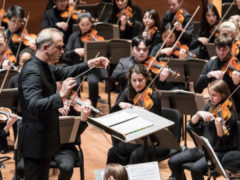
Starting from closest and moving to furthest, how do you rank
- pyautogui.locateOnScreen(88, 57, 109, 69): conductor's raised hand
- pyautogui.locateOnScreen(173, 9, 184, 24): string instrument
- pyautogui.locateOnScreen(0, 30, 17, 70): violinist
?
pyautogui.locateOnScreen(88, 57, 109, 69): conductor's raised hand, pyautogui.locateOnScreen(0, 30, 17, 70): violinist, pyautogui.locateOnScreen(173, 9, 184, 24): string instrument

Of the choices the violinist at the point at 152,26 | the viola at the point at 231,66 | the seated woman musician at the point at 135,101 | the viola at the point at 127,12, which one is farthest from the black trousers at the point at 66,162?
the viola at the point at 127,12

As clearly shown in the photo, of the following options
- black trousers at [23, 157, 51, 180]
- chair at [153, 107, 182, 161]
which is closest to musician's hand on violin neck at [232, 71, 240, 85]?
chair at [153, 107, 182, 161]

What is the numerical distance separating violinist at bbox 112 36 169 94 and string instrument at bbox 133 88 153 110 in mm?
557

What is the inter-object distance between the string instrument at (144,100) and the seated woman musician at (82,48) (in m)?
1.57

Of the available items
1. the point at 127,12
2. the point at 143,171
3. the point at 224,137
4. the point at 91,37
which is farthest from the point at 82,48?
the point at 143,171

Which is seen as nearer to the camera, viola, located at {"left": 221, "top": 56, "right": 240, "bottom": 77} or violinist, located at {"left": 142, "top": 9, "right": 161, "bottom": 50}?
viola, located at {"left": 221, "top": 56, "right": 240, "bottom": 77}

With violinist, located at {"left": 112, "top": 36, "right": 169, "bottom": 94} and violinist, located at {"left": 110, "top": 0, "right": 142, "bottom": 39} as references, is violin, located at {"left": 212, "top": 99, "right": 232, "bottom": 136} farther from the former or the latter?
violinist, located at {"left": 110, "top": 0, "right": 142, "bottom": 39}

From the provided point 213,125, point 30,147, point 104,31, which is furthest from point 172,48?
point 30,147

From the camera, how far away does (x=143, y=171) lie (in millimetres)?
3117

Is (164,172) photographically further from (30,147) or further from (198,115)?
(30,147)

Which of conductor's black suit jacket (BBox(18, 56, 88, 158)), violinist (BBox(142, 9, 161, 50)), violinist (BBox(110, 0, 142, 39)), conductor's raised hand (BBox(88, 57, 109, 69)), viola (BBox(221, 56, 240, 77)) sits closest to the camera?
conductor's black suit jacket (BBox(18, 56, 88, 158))

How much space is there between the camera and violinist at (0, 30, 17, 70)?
16.4ft

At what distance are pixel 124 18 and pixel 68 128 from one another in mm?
2971

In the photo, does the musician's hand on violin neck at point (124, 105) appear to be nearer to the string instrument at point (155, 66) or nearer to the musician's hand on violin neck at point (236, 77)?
the string instrument at point (155, 66)
